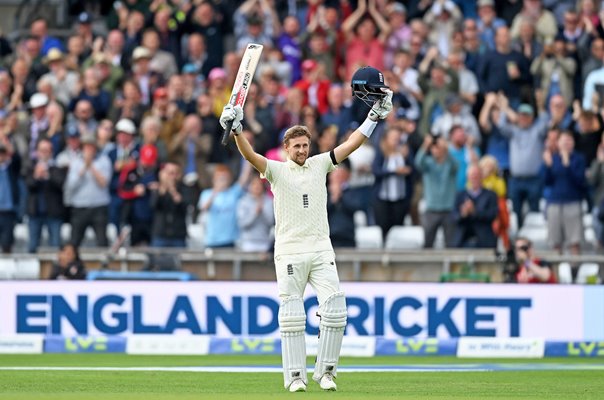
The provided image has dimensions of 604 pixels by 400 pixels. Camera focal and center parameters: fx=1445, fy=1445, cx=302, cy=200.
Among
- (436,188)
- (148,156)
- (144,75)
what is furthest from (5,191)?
(436,188)

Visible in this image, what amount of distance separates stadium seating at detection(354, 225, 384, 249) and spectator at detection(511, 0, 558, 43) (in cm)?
392

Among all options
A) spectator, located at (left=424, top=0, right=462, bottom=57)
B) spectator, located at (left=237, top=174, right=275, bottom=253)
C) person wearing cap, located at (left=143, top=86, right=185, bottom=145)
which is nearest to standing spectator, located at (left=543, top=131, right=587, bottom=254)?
spectator, located at (left=424, top=0, right=462, bottom=57)

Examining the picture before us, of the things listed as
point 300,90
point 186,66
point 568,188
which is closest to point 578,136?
point 568,188

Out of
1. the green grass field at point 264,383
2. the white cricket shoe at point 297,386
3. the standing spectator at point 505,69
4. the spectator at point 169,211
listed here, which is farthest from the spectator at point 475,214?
the white cricket shoe at point 297,386

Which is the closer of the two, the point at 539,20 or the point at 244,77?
the point at 244,77

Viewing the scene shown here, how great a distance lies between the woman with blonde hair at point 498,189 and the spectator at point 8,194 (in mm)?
6951

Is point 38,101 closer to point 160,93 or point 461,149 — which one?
point 160,93

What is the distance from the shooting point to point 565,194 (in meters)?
20.0

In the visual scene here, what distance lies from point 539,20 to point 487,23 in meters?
0.81

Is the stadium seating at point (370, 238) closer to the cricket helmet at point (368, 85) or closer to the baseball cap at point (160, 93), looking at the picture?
the baseball cap at point (160, 93)

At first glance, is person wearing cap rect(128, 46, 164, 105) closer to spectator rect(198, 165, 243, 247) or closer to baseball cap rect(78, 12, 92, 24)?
baseball cap rect(78, 12, 92, 24)

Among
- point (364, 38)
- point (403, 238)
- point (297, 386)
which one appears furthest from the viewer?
point (364, 38)

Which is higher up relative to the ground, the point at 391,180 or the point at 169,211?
the point at 391,180

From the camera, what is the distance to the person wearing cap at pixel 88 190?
2109 cm
